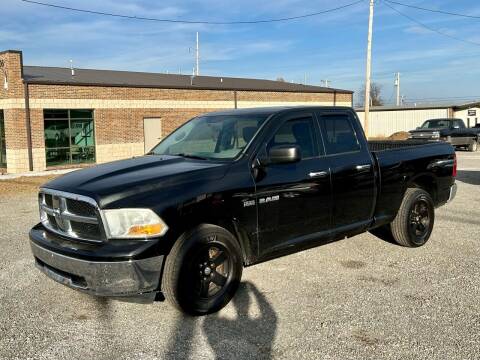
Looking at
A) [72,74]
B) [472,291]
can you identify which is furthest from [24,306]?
[72,74]

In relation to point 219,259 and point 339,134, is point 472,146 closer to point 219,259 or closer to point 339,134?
point 339,134

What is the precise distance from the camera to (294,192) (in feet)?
16.2

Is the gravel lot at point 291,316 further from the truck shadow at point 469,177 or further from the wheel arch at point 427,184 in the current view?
the truck shadow at point 469,177

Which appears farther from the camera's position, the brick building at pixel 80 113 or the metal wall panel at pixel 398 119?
the metal wall panel at pixel 398 119

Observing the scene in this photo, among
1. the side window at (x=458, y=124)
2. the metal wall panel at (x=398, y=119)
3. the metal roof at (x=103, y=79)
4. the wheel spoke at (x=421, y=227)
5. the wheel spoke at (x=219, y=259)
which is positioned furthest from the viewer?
the metal wall panel at (x=398, y=119)

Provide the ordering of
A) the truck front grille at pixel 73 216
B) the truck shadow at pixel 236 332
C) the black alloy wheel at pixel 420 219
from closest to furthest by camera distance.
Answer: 1. the truck shadow at pixel 236 332
2. the truck front grille at pixel 73 216
3. the black alloy wheel at pixel 420 219

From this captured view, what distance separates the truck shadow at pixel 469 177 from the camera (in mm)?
13359

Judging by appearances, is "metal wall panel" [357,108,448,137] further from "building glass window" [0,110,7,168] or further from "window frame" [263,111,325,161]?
"window frame" [263,111,325,161]

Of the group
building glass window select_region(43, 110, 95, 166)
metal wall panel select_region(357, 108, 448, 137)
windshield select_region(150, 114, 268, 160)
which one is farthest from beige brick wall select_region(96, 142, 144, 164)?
metal wall panel select_region(357, 108, 448, 137)

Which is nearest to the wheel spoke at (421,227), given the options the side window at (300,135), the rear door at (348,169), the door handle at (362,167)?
the rear door at (348,169)

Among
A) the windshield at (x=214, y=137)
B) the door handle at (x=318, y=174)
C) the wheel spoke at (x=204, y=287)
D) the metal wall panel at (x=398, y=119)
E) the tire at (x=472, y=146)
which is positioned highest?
the metal wall panel at (x=398, y=119)

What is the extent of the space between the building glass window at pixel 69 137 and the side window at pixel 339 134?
20.2 meters

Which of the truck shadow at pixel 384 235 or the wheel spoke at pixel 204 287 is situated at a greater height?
the wheel spoke at pixel 204 287

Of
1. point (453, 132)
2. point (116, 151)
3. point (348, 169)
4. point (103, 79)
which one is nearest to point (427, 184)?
point (348, 169)
